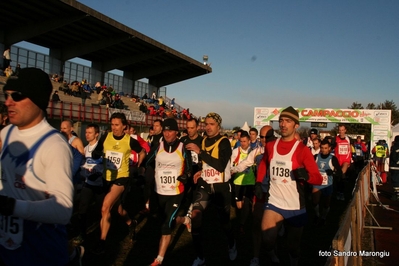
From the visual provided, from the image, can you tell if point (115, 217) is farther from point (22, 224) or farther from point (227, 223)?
point (22, 224)

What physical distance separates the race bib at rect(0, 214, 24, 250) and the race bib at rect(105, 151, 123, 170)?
4028mm

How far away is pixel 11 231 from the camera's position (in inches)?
88.8

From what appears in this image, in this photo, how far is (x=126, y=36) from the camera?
3634 centimetres

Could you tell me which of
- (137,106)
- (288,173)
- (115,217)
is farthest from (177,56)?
(288,173)

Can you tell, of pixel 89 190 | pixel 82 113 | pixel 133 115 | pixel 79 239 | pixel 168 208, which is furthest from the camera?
pixel 133 115

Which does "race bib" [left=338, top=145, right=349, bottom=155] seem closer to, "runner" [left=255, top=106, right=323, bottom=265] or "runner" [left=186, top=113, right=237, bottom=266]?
"runner" [left=186, top=113, right=237, bottom=266]

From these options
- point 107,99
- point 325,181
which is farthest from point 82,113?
point 325,181

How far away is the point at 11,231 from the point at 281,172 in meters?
3.25

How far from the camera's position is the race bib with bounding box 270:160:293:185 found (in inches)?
183

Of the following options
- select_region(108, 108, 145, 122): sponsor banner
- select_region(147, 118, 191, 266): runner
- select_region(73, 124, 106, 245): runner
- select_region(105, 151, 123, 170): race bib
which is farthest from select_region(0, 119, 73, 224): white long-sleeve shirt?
select_region(108, 108, 145, 122): sponsor banner

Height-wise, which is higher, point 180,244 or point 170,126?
point 170,126

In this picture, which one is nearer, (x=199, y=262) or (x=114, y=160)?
(x=199, y=262)

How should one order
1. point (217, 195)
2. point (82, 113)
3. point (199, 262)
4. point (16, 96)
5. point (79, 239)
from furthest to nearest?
point (82, 113), point (79, 239), point (217, 195), point (199, 262), point (16, 96)

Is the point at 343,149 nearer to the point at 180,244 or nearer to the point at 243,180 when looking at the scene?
the point at 243,180
